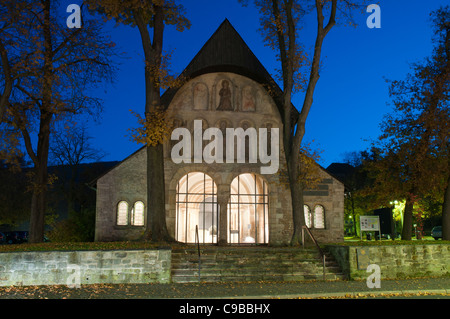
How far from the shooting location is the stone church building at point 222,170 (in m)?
21.2

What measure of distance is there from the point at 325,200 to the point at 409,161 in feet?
16.0

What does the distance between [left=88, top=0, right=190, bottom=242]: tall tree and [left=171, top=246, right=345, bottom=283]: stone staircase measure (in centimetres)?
252

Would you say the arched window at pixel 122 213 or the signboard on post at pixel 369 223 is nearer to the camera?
the signboard on post at pixel 369 223

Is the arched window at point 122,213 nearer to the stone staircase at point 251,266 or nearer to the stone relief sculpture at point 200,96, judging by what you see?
the stone relief sculpture at point 200,96

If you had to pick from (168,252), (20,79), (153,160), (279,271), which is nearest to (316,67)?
(153,160)

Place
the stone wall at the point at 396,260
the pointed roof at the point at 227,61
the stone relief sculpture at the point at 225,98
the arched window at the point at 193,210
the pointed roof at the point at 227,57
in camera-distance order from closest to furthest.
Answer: the stone wall at the point at 396,260
the pointed roof at the point at 227,61
the pointed roof at the point at 227,57
the stone relief sculpture at the point at 225,98
the arched window at the point at 193,210

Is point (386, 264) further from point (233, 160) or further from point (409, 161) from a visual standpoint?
point (233, 160)

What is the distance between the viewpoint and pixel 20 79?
687 inches

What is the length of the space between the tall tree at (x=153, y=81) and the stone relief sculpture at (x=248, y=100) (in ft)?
17.8

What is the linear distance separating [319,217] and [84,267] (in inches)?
546

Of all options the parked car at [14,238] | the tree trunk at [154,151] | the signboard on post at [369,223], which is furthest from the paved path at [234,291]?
the parked car at [14,238]

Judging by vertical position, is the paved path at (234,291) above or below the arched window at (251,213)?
below

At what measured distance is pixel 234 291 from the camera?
1089 cm
